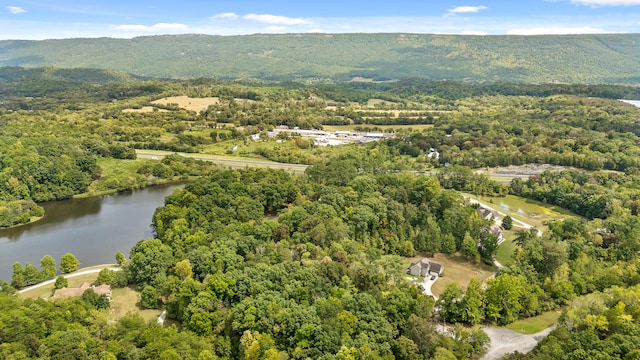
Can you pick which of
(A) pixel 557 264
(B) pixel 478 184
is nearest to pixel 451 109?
(B) pixel 478 184

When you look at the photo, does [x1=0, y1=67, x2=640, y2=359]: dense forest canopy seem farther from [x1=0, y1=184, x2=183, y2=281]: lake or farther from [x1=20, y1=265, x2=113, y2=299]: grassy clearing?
[x1=0, y1=184, x2=183, y2=281]: lake

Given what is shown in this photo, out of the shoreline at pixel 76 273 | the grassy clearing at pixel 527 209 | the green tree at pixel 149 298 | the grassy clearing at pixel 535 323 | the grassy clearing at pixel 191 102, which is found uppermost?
the grassy clearing at pixel 191 102

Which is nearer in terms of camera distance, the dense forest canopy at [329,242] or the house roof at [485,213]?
the dense forest canopy at [329,242]

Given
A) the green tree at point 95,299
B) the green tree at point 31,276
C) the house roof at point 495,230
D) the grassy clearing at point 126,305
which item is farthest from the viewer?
the house roof at point 495,230

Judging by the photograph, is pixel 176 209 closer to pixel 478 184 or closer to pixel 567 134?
pixel 478 184

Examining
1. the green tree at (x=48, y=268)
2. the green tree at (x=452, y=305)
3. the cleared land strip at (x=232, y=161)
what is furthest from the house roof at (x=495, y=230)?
the green tree at (x=48, y=268)

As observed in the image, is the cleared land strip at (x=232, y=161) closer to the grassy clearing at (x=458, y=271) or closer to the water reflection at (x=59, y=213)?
the water reflection at (x=59, y=213)

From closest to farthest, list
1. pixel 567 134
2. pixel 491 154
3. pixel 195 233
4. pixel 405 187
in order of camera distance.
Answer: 1. pixel 195 233
2. pixel 405 187
3. pixel 491 154
4. pixel 567 134

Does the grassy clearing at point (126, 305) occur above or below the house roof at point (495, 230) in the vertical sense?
below
